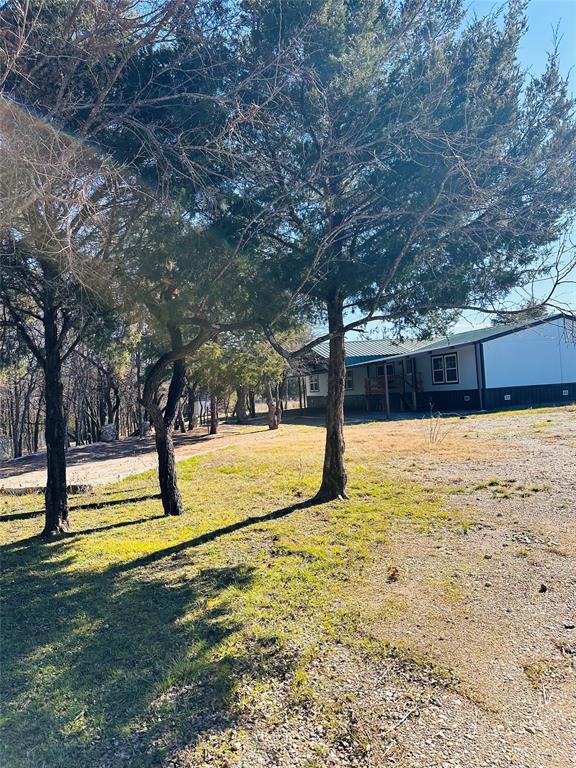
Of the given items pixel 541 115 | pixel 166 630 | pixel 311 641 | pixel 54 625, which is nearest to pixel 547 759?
pixel 311 641

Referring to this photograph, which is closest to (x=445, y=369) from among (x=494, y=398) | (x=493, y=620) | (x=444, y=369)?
(x=444, y=369)

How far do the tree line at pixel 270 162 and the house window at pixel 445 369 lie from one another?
1746 cm

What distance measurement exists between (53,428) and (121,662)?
399cm

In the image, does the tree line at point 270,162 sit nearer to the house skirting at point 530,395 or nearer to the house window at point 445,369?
the house skirting at point 530,395

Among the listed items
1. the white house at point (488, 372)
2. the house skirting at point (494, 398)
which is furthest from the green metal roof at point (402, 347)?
the house skirting at point (494, 398)

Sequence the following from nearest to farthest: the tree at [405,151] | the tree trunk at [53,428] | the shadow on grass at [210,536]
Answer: the tree at [405,151] → the shadow on grass at [210,536] → the tree trunk at [53,428]

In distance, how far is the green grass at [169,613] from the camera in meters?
2.38

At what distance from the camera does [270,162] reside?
462 centimetres

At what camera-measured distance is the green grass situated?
2.38m

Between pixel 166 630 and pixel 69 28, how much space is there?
412 cm

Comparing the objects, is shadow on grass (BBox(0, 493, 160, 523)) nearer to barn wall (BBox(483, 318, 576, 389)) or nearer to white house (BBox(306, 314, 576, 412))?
white house (BBox(306, 314, 576, 412))

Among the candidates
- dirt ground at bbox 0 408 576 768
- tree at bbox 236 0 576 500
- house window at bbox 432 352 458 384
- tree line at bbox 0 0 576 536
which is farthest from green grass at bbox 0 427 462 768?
house window at bbox 432 352 458 384

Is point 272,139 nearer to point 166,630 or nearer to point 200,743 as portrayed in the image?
point 166,630

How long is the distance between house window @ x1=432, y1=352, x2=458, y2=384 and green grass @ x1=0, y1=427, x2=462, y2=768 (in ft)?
54.3
